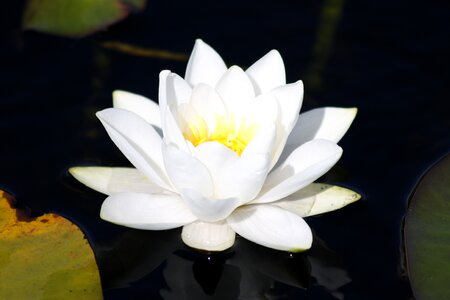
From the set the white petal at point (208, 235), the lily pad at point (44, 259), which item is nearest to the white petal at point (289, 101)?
the white petal at point (208, 235)

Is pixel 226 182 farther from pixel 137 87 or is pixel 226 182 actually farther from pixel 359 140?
pixel 137 87

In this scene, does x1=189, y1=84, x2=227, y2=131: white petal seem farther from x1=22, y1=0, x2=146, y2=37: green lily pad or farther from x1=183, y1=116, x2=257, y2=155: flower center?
x1=22, y1=0, x2=146, y2=37: green lily pad

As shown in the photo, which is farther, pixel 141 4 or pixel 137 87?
pixel 141 4

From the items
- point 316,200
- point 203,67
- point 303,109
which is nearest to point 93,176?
point 203,67

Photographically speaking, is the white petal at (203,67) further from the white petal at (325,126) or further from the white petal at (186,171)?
the white petal at (186,171)

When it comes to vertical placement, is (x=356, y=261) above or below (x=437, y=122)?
below

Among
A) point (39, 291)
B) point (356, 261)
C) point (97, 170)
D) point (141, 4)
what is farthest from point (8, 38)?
point (356, 261)

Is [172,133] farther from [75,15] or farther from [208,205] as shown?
[75,15]

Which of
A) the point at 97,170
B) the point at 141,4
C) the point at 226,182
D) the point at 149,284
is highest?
the point at 141,4
